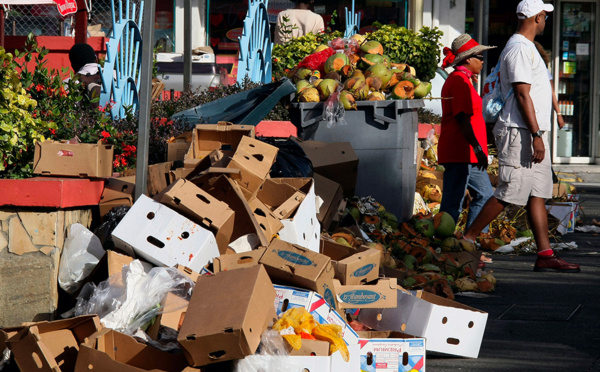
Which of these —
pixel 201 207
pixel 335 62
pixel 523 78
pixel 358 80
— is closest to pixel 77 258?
pixel 201 207

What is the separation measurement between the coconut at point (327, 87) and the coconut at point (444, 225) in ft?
4.99

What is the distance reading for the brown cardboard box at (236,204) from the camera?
4.35 meters

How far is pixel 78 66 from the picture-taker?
8820 mm

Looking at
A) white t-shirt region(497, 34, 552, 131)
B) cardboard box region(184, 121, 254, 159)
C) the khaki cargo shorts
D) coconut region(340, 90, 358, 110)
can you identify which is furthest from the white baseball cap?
cardboard box region(184, 121, 254, 159)

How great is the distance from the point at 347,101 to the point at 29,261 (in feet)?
12.0

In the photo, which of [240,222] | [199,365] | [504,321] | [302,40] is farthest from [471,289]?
[302,40]

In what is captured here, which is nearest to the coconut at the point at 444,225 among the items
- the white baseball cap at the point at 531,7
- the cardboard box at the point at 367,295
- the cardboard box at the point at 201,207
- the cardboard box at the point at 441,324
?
the white baseball cap at the point at 531,7

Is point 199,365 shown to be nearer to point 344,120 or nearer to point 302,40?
point 344,120

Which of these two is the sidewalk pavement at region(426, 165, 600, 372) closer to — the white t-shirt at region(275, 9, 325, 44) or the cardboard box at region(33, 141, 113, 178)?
the cardboard box at region(33, 141, 113, 178)

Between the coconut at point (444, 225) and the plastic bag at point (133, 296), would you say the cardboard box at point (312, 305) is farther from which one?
the coconut at point (444, 225)

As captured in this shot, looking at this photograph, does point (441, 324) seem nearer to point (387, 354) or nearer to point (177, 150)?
point (387, 354)

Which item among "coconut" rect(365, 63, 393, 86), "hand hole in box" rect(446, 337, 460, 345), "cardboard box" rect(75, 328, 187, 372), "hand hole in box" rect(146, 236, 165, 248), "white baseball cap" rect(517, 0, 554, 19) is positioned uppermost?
"white baseball cap" rect(517, 0, 554, 19)

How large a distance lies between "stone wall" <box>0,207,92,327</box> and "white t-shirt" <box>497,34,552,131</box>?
11.1 feet

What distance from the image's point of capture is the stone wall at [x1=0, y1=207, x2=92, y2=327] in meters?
4.31
